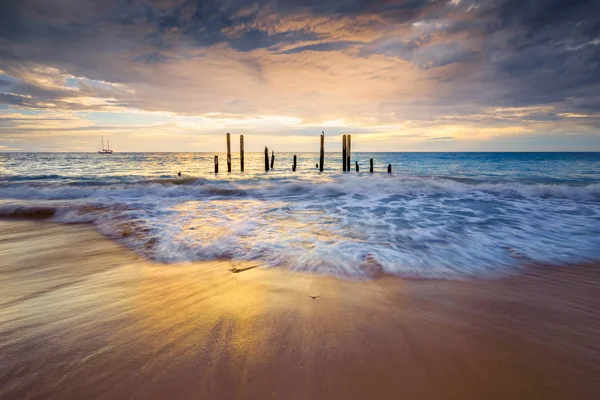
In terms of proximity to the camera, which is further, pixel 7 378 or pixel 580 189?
pixel 580 189

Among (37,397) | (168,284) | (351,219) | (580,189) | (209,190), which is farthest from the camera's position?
(209,190)

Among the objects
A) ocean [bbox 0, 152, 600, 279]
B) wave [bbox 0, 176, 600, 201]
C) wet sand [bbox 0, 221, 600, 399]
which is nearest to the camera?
wet sand [bbox 0, 221, 600, 399]

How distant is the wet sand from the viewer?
1938mm

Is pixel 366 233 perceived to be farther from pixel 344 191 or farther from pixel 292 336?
pixel 344 191

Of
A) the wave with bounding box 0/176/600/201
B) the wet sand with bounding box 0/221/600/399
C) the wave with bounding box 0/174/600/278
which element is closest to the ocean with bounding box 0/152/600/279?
the wave with bounding box 0/174/600/278

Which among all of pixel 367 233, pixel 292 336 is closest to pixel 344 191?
pixel 367 233

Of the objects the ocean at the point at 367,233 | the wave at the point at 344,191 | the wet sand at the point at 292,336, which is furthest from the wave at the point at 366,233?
the wave at the point at 344,191

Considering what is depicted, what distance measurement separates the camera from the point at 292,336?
2518mm

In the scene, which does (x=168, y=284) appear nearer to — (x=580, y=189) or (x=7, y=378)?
(x=7, y=378)

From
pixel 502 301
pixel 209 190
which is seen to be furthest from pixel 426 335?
pixel 209 190

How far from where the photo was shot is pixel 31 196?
13.7m

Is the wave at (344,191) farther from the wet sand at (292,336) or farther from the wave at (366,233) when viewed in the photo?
the wet sand at (292,336)

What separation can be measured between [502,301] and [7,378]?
4.35 meters

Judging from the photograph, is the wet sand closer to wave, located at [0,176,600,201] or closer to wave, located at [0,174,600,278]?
wave, located at [0,174,600,278]
